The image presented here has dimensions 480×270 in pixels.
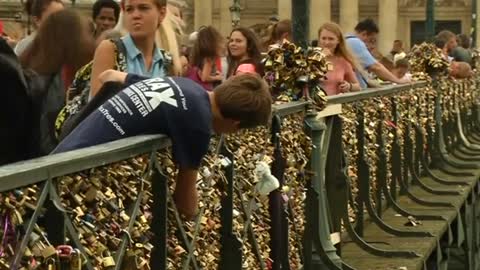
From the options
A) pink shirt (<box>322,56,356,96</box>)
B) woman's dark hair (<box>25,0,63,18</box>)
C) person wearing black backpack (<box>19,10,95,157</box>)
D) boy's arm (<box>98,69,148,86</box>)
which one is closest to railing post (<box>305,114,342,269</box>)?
woman's dark hair (<box>25,0,63,18</box>)

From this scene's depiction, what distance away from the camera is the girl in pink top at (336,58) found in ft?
37.3

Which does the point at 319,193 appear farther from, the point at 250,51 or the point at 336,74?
the point at 336,74

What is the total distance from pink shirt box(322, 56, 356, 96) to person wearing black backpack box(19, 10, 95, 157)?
14.3 ft

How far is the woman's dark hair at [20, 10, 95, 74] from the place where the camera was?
22.7 feet

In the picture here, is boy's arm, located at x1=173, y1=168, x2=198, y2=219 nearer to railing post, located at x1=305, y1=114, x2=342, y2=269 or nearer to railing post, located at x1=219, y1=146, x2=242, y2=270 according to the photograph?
railing post, located at x1=219, y1=146, x2=242, y2=270

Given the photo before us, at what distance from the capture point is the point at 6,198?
373 centimetres

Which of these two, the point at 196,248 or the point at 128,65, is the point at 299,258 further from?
the point at 196,248

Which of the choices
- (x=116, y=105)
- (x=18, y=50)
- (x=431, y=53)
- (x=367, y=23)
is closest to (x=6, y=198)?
(x=116, y=105)

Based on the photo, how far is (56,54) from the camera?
703 cm

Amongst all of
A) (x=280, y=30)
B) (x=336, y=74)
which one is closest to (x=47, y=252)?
(x=336, y=74)

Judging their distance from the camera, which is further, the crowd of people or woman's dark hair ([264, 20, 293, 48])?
woman's dark hair ([264, 20, 293, 48])

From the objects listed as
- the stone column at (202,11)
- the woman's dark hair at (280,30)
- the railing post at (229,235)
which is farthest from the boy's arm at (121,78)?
the stone column at (202,11)

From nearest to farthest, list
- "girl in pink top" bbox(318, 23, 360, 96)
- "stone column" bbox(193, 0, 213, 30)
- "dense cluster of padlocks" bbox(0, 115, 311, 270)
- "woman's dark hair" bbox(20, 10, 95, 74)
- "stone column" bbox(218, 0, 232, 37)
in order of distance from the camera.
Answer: "dense cluster of padlocks" bbox(0, 115, 311, 270)
"woman's dark hair" bbox(20, 10, 95, 74)
"girl in pink top" bbox(318, 23, 360, 96)
"stone column" bbox(218, 0, 232, 37)
"stone column" bbox(193, 0, 213, 30)

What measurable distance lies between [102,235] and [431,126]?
12.7 m
